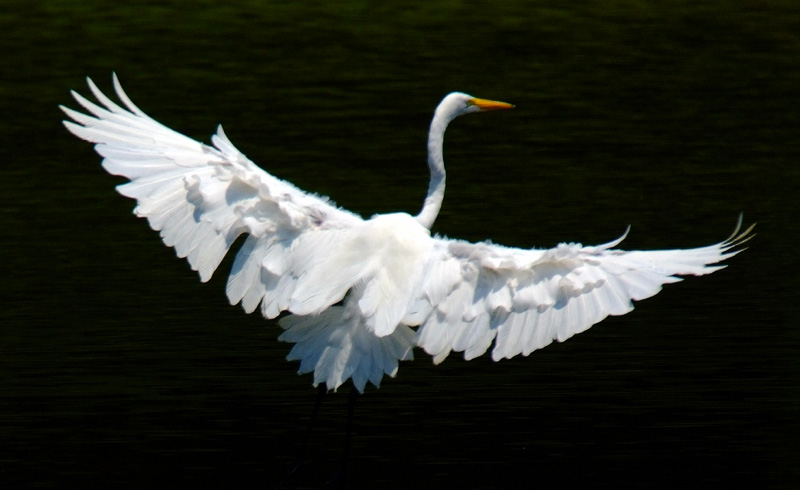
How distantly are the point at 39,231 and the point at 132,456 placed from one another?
3.83 meters

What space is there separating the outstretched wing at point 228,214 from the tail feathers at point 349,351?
214 mm

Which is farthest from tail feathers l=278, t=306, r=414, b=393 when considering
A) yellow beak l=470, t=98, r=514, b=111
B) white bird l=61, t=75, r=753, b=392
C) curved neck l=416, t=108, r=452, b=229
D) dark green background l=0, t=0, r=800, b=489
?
yellow beak l=470, t=98, r=514, b=111

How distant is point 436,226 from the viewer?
33.4 ft

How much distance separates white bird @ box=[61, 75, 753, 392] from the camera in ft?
19.8

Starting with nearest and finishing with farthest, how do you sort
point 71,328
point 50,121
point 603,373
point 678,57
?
point 603,373
point 71,328
point 50,121
point 678,57

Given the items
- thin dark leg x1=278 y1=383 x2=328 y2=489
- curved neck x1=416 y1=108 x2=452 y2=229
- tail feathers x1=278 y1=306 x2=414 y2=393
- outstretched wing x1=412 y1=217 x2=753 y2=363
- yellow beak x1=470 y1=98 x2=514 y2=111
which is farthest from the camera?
yellow beak x1=470 y1=98 x2=514 y2=111

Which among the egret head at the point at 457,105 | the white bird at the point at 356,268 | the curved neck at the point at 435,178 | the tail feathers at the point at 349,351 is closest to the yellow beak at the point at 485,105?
the egret head at the point at 457,105

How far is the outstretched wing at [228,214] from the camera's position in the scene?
21.6 feet

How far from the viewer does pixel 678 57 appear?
14.7 metres

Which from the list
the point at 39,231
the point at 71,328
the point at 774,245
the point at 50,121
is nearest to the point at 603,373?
the point at 774,245

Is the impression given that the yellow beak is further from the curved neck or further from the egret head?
the curved neck

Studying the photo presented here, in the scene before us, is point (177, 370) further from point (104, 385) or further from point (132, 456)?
point (132, 456)

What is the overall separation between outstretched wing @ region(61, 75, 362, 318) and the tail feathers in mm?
214

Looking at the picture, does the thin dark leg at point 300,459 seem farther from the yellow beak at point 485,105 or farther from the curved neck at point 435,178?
the yellow beak at point 485,105
